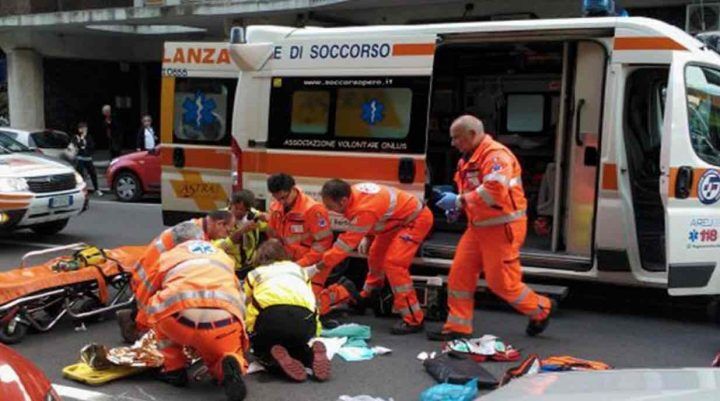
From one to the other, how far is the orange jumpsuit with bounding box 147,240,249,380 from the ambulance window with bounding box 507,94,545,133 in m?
4.84

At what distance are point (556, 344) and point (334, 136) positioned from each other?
278 centimetres

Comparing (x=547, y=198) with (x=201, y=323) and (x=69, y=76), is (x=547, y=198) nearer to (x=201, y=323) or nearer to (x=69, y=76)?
(x=201, y=323)

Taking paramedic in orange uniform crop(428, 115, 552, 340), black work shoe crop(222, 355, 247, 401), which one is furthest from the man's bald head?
black work shoe crop(222, 355, 247, 401)

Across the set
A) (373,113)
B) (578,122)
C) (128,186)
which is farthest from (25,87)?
(578,122)

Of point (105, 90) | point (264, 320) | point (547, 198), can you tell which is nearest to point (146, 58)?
point (105, 90)

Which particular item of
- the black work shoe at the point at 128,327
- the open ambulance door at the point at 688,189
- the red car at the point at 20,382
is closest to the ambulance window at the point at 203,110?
the black work shoe at the point at 128,327

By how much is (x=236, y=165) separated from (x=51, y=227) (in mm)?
4498

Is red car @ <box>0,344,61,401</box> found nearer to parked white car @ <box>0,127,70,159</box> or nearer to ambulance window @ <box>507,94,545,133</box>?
ambulance window @ <box>507,94,545,133</box>

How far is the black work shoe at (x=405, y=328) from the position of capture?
636 cm

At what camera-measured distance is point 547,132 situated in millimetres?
8820

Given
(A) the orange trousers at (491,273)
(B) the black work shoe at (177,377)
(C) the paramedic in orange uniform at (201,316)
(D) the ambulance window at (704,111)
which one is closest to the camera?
(C) the paramedic in orange uniform at (201,316)

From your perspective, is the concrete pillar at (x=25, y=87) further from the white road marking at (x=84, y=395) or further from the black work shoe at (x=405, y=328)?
the white road marking at (x=84, y=395)

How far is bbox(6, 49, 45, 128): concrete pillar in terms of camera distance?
22766 millimetres

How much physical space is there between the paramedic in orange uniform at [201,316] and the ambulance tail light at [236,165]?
2759 millimetres
